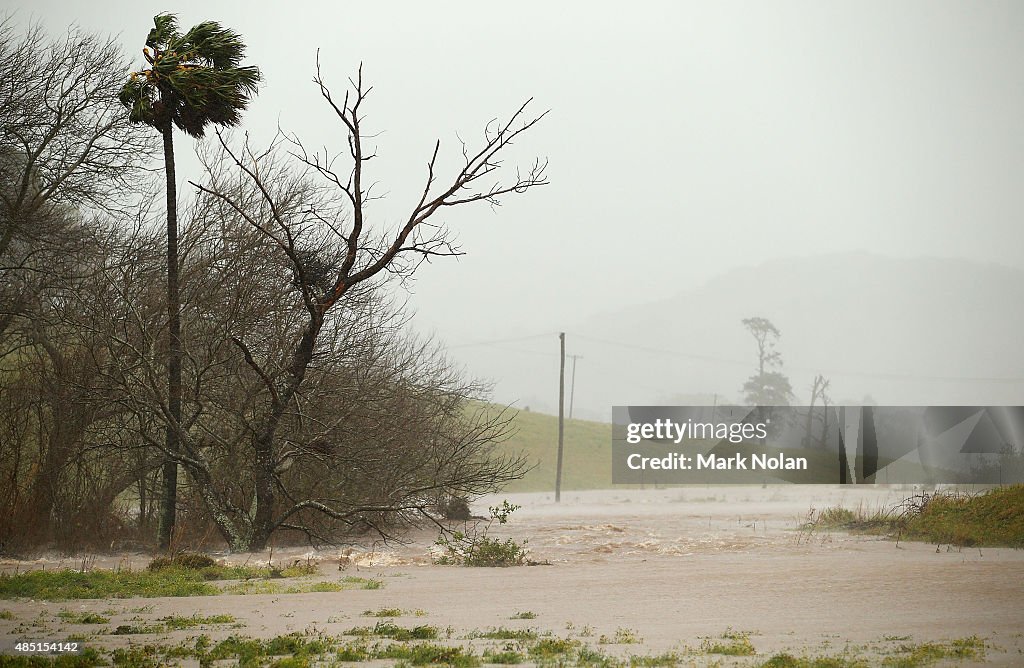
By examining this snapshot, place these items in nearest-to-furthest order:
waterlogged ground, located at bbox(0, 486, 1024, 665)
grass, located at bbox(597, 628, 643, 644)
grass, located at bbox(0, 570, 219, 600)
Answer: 1. waterlogged ground, located at bbox(0, 486, 1024, 665)
2. grass, located at bbox(597, 628, 643, 644)
3. grass, located at bbox(0, 570, 219, 600)

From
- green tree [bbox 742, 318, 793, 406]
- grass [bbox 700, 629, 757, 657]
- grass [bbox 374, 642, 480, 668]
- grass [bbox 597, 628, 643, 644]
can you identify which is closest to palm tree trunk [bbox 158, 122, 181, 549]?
grass [bbox 374, 642, 480, 668]

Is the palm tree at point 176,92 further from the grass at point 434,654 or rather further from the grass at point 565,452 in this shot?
the grass at point 565,452

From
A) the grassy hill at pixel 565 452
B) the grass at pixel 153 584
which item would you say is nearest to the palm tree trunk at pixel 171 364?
the grass at pixel 153 584

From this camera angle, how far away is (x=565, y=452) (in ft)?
261

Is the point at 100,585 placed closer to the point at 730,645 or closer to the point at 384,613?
the point at 384,613

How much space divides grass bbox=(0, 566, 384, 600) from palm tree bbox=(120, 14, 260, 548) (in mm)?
3590

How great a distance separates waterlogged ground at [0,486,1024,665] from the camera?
11.0 m

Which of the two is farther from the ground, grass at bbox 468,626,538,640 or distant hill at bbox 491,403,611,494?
distant hill at bbox 491,403,611,494

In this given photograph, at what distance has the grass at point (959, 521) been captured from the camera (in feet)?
76.7

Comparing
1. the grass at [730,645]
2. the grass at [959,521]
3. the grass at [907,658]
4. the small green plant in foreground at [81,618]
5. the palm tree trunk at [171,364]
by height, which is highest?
the palm tree trunk at [171,364]

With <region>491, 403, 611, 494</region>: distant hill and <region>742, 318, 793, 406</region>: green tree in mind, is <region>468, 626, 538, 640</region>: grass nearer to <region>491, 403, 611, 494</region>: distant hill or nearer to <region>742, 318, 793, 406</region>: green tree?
<region>491, 403, 611, 494</region>: distant hill

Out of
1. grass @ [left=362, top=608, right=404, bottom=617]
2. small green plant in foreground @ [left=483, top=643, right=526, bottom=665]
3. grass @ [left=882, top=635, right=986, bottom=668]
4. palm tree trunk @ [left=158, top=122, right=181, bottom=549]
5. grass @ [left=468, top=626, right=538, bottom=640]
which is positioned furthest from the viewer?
palm tree trunk @ [left=158, top=122, right=181, bottom=549]

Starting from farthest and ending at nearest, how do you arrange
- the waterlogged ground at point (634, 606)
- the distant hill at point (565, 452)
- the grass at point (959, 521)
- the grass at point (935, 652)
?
the distant hill at point (565, 452), the grass at point (959, 521), the waterlogged ground at point (634, 606), the grass at point (935, 652)

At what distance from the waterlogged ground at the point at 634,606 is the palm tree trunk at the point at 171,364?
1160 millimetres
